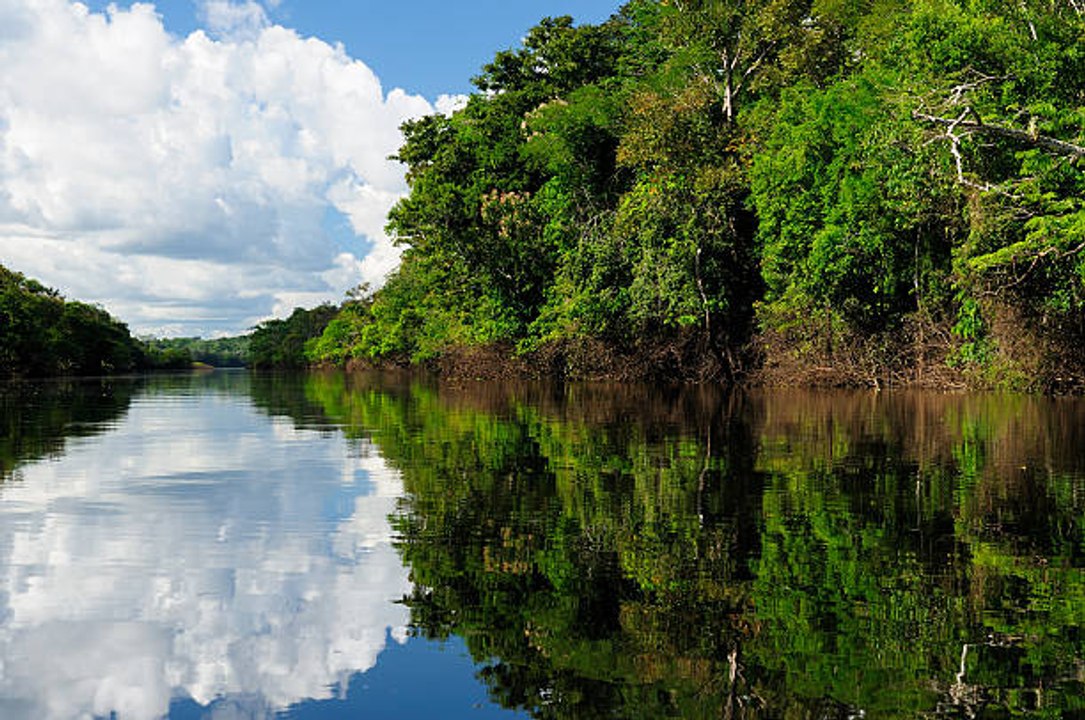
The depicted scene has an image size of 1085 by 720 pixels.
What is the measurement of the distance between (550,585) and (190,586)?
222 centimetres

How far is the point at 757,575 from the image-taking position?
548cm

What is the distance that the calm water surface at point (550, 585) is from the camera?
3779mm

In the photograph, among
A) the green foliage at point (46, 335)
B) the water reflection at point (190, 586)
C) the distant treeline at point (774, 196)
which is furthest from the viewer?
the green foliage at point (46, 335)

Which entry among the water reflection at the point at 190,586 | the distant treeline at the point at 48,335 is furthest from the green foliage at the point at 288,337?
the water reflection at the point at 190,586

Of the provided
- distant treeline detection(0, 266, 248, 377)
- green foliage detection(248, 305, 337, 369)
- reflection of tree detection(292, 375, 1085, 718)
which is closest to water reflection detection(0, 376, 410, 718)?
reflection of tree detection(292, 375, 1085, 718)

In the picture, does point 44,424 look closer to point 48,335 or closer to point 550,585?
point 550,585

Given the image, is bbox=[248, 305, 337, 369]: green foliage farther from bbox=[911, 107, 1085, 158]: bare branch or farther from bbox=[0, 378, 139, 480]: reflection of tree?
bbox=[911, 107, 1085, 158]: bare branch

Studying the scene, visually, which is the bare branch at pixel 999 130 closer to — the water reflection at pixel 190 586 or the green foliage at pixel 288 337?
the water reflection at pixel 190 586

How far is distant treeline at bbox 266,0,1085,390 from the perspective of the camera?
74.1 feet

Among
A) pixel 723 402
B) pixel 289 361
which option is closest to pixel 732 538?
pixel 723 402

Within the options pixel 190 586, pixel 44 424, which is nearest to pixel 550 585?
pixel 190 586

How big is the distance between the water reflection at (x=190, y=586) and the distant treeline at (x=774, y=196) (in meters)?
15.9

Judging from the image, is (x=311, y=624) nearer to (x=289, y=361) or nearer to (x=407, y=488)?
(x=407, y=488)

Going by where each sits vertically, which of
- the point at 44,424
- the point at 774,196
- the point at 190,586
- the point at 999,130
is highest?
the point at 774,196
